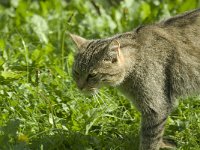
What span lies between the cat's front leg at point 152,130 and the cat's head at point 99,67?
399mm

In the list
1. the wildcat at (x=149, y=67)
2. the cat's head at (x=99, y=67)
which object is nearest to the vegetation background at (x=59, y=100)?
the wildcat at (x=149, y=67)

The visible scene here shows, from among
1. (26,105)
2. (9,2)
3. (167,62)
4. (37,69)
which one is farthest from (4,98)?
(9,2)

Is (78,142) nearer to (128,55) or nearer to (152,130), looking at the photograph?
(152,130)

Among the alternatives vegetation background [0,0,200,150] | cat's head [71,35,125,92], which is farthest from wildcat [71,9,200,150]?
vegetation background [0,0,200,150]

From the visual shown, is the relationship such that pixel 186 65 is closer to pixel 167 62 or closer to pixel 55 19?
pixel 167 62

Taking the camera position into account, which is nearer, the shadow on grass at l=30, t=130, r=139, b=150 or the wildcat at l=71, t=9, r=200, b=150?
the wildcat at l=71, t=9, r=200, b=150

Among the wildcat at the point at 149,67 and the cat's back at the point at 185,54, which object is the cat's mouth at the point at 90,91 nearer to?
the wildcat at the point at 149,67

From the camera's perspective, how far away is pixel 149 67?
16.6 ft

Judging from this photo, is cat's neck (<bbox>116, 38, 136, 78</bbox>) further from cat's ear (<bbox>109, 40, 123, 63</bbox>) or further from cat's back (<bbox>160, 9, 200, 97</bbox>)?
cat's back (<bbox>160, 9, 200, 97</bbox>)

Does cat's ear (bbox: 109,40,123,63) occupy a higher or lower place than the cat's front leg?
higher

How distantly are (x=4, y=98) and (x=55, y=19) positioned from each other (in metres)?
2.26

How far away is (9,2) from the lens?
8.75m

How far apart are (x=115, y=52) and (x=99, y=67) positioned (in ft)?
0.61

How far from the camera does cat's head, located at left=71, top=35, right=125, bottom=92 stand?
196 inches
